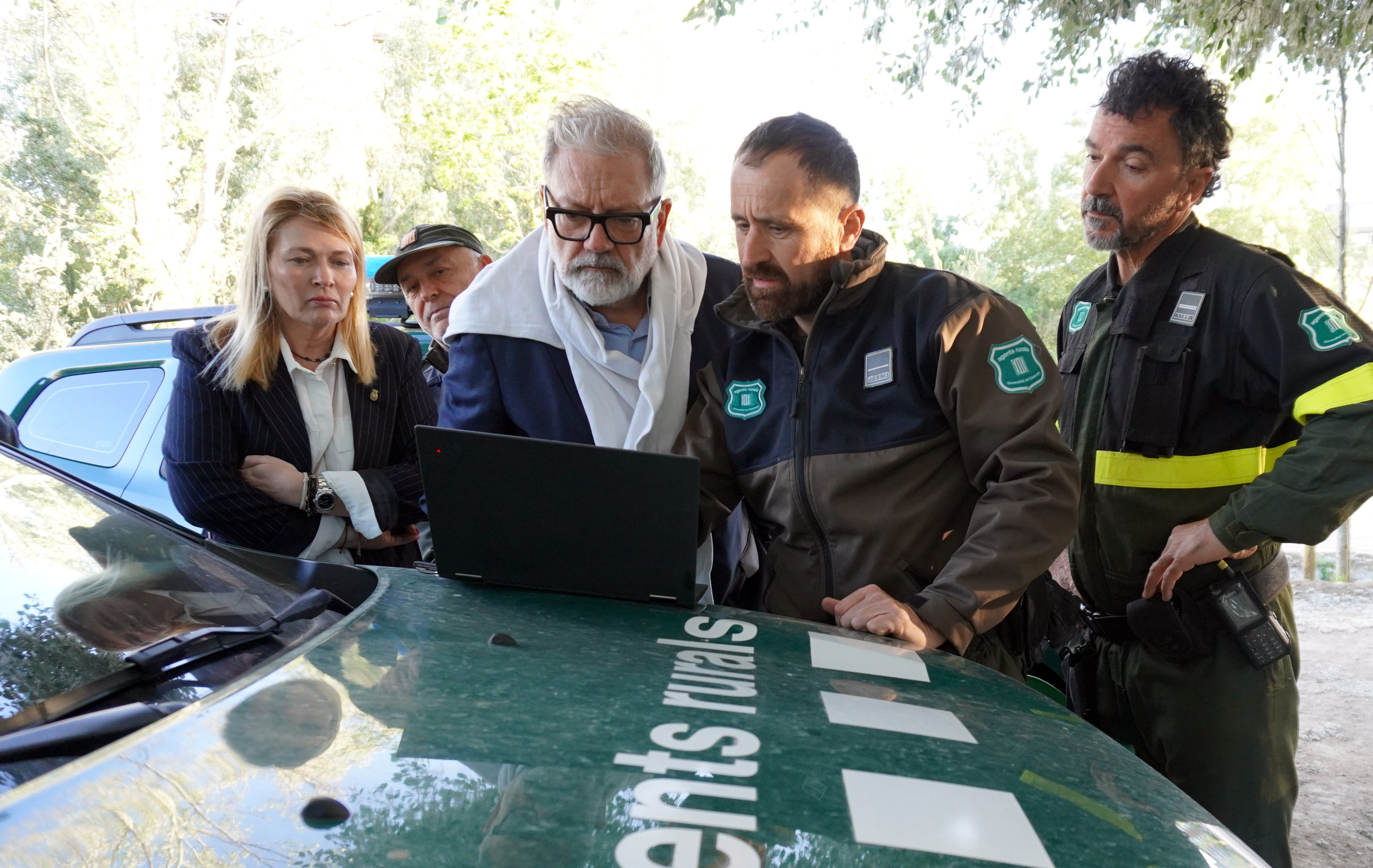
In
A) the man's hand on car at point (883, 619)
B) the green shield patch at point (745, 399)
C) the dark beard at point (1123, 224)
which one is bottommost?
the man's hand on car at point (883, 619)

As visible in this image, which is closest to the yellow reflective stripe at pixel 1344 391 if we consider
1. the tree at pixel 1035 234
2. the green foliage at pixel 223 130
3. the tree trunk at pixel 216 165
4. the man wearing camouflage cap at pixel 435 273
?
the man wearing camouflage cap at pixel 435 273

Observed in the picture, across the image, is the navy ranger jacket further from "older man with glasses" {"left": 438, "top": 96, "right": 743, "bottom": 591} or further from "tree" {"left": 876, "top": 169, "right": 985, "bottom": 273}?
"tree" {"left": 876, "top": 169, "right": 985, "bottom": 273}

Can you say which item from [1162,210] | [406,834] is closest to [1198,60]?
[1162,210]

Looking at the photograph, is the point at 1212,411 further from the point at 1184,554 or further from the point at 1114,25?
the point at 1114,25

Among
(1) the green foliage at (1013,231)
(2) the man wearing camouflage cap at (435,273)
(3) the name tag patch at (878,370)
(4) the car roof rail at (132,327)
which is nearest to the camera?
(3) the name tag patch at (878,370)

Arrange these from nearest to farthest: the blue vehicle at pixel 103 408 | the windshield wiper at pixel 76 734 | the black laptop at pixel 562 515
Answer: the windshield wiper at pixel 76 734 → the black laptop at pixel 562 515 → the blue vehicle at pixel 103 408

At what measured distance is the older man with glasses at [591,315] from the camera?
2.52m

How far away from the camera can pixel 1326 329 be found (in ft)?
7.56

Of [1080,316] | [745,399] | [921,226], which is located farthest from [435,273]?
[921,226]

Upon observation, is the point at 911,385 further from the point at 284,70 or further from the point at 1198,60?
the point at 284,70

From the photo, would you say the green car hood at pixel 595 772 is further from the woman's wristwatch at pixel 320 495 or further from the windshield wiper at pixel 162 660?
the woman's wristwatch at pixel 320 495

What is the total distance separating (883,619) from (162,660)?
1193 millimetres

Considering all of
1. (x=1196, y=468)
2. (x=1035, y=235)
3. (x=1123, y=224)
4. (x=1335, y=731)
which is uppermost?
(x=1035, y=235)

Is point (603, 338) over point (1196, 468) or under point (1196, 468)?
over
